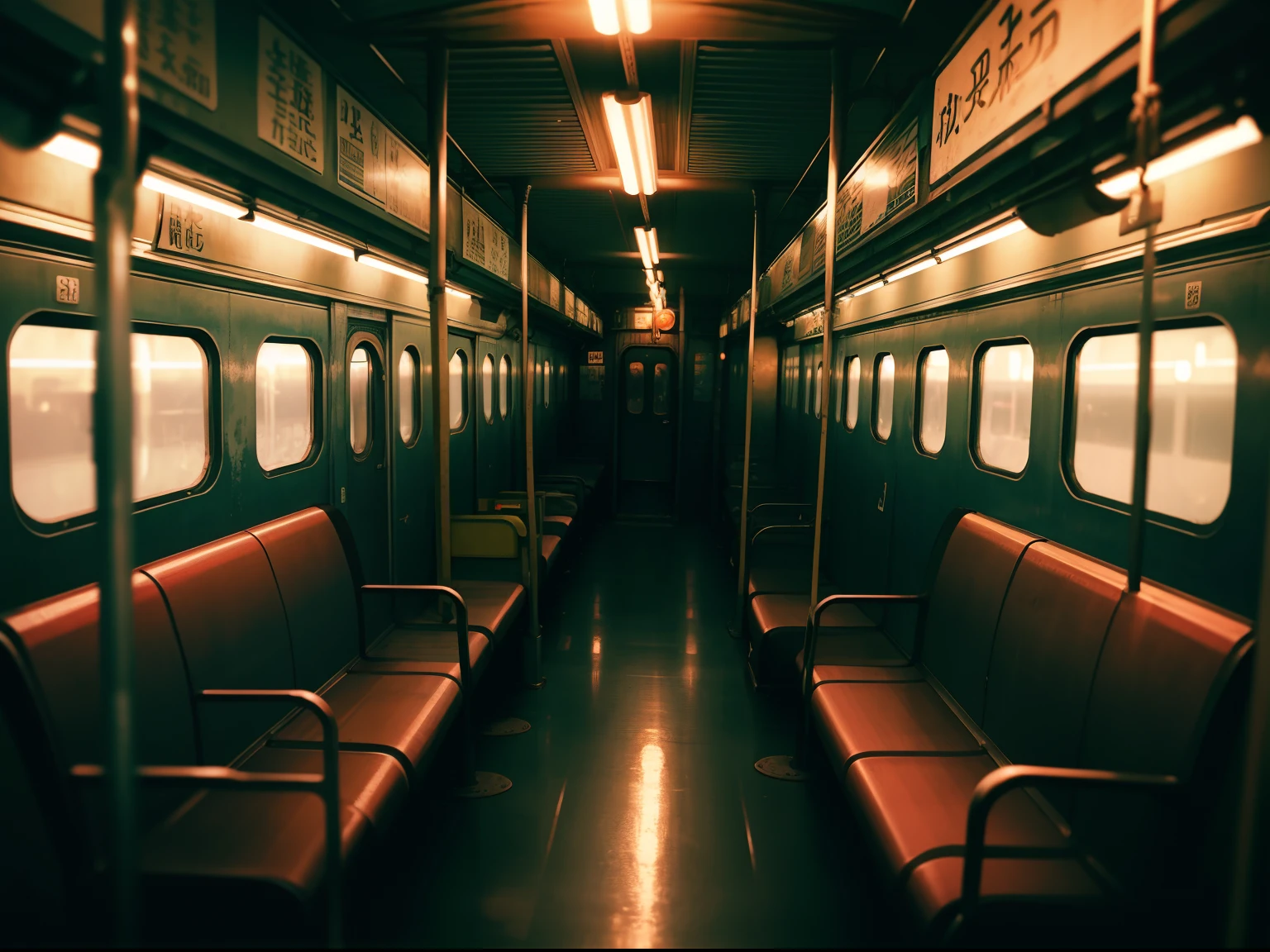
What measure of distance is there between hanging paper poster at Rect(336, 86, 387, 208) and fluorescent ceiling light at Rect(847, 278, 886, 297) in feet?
9.39

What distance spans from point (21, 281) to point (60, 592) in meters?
0.88

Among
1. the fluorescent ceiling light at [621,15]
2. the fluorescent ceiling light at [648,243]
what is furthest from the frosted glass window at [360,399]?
the fluorescent ceiling light at [648,243]

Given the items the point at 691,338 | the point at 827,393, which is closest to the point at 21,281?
the point at 827,393

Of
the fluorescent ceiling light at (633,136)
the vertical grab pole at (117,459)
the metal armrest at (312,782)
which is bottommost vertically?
the metal armrest at (312,782)

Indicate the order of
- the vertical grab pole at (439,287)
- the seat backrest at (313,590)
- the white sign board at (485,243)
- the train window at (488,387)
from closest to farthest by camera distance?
the seat backrest at (313,590)
the vertical grab pole at (439,287)
the white sign board at (485,243)
the train window at (488,387)

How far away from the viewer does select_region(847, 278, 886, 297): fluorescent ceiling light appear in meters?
5.07

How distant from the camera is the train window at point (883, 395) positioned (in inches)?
229

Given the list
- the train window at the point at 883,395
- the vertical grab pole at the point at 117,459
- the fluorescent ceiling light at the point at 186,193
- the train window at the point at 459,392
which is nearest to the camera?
the vertical grab pole at the point at 117,459

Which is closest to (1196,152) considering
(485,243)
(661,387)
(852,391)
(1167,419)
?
(1167,419)

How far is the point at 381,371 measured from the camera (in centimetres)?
525

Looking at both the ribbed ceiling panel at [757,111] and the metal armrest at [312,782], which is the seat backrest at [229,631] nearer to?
the metal armrest at [312,782]

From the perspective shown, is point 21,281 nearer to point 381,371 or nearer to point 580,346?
point 381,371

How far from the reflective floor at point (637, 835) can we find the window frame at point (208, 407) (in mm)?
1640

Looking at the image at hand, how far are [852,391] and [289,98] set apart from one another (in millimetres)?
5111
